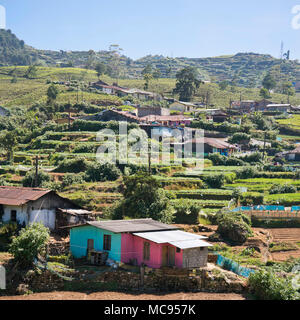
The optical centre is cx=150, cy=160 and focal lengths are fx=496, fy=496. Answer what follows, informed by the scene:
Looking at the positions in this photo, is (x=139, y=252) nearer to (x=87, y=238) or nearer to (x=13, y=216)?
(x=87, y=238)

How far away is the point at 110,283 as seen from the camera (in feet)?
78.7

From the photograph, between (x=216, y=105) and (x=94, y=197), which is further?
(x=216, y=105)

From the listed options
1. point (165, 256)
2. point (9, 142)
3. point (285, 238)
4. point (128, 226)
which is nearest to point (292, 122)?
point (9, 142)

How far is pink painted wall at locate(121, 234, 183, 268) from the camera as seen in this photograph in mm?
25000

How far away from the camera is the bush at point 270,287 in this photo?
22422 mm

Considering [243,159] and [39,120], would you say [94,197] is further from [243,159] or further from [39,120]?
[39,120]

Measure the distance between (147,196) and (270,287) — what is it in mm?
14632

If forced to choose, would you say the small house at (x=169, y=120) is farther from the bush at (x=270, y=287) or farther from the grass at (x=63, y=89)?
the bush at (x=270, y=287)

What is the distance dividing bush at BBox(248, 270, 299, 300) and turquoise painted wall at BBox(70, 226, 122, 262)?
22.8 ft

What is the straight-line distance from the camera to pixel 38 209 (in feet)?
96.6

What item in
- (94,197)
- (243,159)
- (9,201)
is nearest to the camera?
(9,201)
